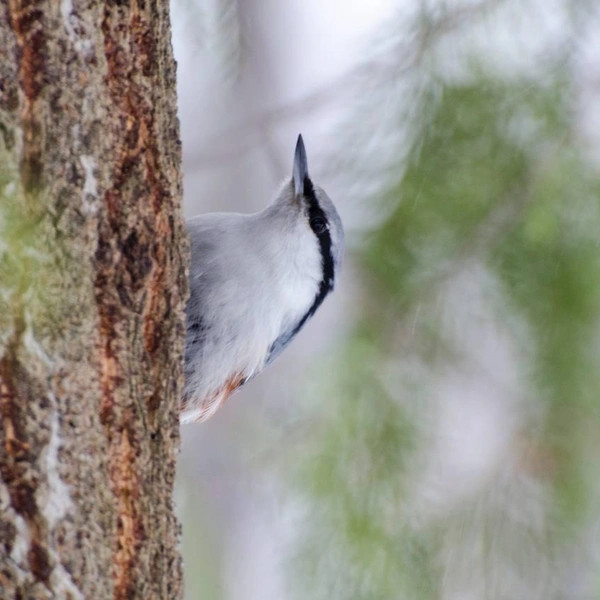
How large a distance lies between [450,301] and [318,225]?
416 millimetres

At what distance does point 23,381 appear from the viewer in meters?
0.99

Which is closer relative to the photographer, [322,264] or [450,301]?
[450,301]

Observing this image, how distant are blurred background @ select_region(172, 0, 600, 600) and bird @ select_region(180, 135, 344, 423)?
13cm

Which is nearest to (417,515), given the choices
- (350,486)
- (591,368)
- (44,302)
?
(350,486)

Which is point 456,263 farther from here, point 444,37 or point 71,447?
point 71,447

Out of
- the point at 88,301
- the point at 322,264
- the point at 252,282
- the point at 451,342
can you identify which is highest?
the point at 322,264

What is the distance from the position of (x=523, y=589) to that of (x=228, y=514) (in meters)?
3.49

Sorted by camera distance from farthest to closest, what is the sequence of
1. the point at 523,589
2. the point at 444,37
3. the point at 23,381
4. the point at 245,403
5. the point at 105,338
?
the point at 245,403
the point at 523,589
the point at 444,37
the point at 105,338
the point at 23,381

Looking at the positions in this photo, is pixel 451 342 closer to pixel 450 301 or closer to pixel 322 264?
pixel 450 301

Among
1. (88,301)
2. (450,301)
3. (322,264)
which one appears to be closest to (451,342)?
(450,301)

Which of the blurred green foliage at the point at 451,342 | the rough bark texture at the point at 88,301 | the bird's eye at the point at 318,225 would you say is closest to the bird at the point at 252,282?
the bird's eye at the point at 318,225

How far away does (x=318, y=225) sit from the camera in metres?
2.13

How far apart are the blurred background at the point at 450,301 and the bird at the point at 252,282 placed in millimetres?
133

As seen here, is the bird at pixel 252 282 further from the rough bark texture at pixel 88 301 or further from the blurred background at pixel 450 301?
the rough bark texture at pixel 88 301
